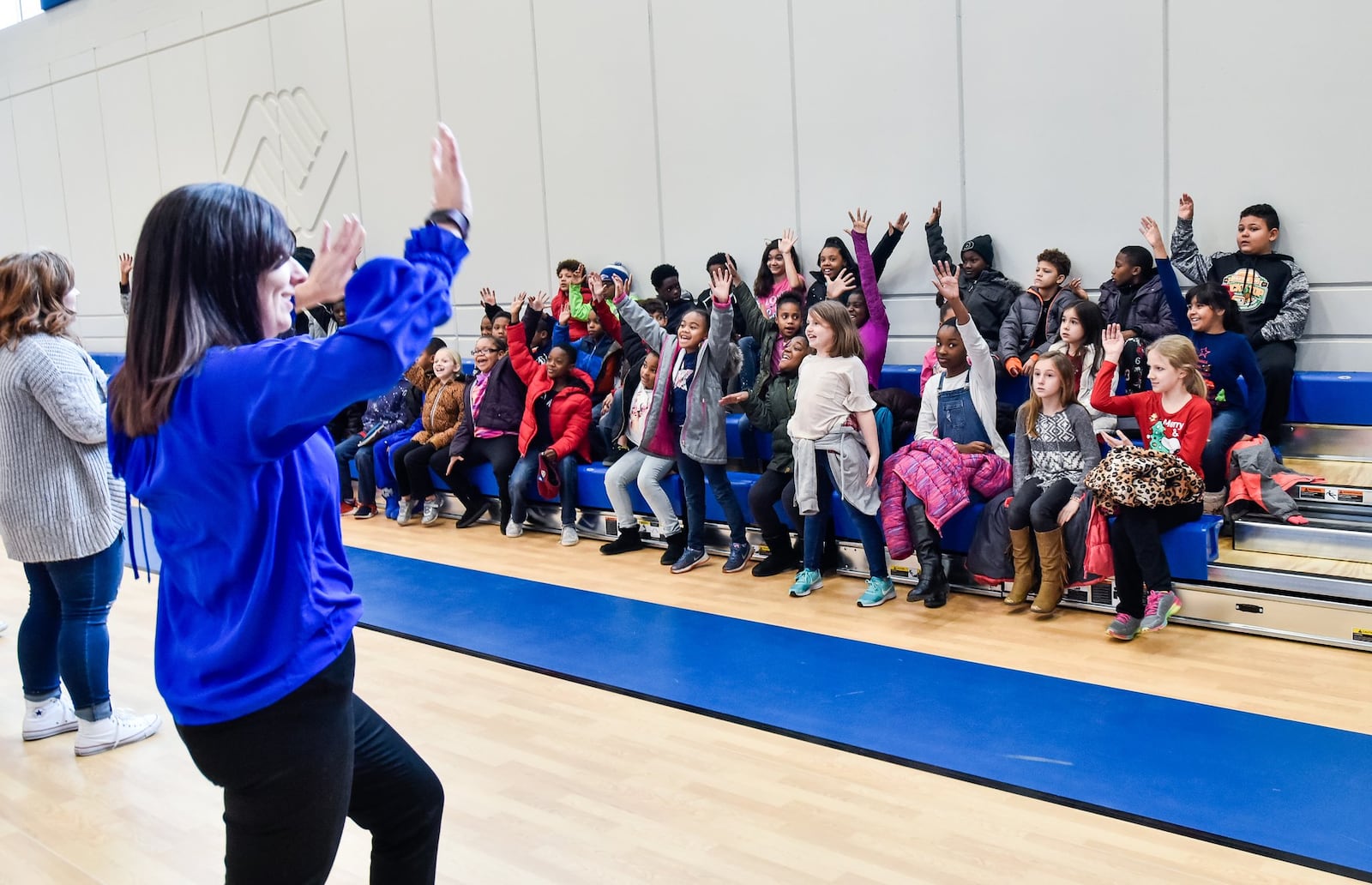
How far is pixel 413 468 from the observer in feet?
27.1

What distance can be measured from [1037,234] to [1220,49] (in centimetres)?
137

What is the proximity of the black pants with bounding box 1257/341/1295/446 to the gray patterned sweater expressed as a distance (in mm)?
1047

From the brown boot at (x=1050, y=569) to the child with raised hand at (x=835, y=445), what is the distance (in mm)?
800

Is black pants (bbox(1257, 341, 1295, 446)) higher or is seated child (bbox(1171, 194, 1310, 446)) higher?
seated child (bbox(1171, 194, 1310, 446))

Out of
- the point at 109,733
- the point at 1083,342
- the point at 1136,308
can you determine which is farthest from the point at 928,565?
the point at 109,733

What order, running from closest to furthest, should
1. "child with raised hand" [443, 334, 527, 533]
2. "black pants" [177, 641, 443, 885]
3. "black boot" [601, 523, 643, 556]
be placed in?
"black pants" [177, 641, 443, 885] → "black boot" [601, 523, 643, 556] → "child with raised hand" [443, 334, 527, 533]

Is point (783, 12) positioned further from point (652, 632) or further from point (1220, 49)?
point (652, 632)

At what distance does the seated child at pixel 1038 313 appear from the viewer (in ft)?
20.5

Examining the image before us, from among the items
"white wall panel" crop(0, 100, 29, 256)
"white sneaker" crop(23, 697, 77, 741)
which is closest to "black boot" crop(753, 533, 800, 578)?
"white sneaker" crop(23, 697, 77, 741)

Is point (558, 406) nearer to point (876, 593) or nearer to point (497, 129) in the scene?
point (876, 593)

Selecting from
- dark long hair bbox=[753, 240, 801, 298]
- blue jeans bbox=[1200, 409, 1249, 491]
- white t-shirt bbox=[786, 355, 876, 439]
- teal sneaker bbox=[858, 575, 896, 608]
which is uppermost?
dark long hair bbox=[753, 240, 801, 298]

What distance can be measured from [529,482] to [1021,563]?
3544mm

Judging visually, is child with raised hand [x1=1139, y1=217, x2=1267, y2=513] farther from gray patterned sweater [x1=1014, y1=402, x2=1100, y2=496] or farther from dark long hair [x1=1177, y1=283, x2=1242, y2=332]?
gray patterned sweater [x1=1014, y1=402, x2=1100, y2=496]

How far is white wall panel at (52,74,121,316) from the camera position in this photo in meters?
13.7
